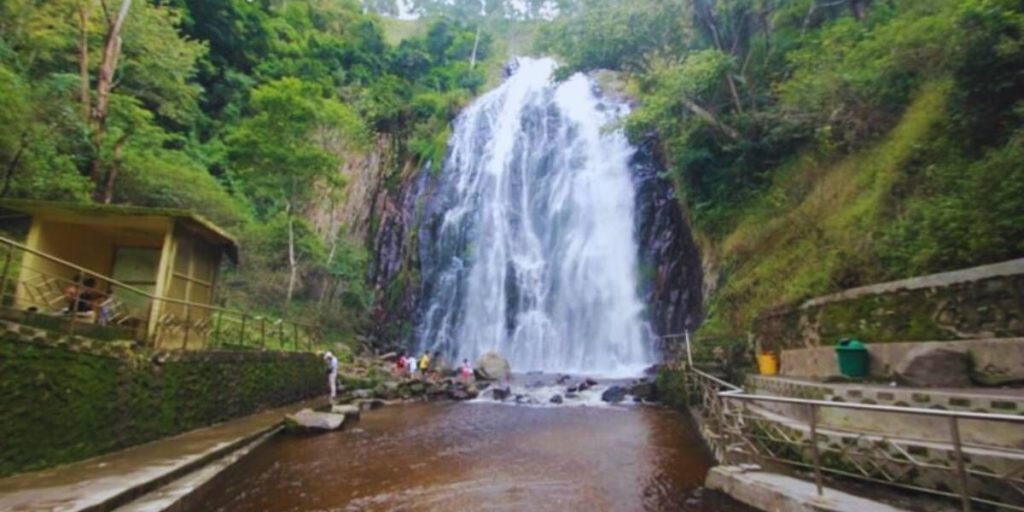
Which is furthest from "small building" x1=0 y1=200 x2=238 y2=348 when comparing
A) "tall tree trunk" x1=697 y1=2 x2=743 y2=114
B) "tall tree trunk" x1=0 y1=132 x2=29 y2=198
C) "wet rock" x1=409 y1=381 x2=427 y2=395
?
"tall tree trunk" x1=697 y1=2 x2=743 y2=114

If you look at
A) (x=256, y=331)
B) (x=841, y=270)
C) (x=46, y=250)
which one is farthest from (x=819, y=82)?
(x=256, y=331)

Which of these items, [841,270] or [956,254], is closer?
[956,254]

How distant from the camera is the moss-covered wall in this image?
475 centimetres

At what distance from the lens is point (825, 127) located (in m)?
11.1

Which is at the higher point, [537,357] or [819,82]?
[819,82]

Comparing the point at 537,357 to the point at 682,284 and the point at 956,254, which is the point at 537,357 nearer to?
the point at 682,284

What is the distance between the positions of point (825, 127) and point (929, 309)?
676cm

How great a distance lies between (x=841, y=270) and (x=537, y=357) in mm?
12406

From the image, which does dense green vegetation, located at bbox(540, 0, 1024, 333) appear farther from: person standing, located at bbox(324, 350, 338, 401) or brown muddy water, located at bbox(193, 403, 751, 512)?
person standing, located at bbox(324, 350, 338, 401)

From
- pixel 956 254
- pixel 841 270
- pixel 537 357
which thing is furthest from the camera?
pixel 537 357

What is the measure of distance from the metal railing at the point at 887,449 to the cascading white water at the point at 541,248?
36.2ft

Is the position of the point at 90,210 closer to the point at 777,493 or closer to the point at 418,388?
the point at 418,388

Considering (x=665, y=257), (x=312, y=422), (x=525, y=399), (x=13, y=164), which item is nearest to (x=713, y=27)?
(x=665, y=257)

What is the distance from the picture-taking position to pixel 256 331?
15.2 m
